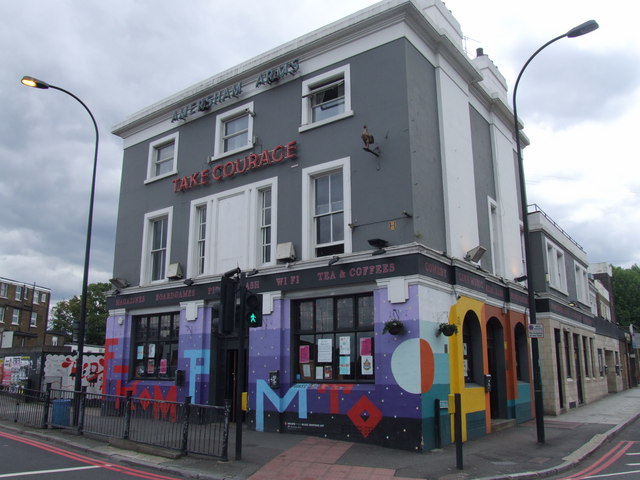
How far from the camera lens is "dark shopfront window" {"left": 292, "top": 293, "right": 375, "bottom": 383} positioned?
13547 millimetres

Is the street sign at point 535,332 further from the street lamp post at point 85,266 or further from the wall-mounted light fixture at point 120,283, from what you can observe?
the wall-mounted light fixture at point 120,283

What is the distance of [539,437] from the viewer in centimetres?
1298

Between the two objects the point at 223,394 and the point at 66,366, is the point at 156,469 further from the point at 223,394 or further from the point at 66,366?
the point at 66,366

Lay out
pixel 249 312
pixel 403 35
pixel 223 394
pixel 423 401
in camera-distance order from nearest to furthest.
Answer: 1. pixel 249 312
2. pixel 423 401
3. pixel 403 35
4. pixel 223 394

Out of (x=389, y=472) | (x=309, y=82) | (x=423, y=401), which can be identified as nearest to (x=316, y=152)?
(x=309, y=82)

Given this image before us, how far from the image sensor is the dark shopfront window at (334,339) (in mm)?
13547

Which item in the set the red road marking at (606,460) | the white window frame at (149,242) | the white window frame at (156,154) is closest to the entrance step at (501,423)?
the red road marking at (606,460)

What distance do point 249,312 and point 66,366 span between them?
19.0 meters

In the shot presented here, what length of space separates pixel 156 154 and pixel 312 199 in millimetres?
8213

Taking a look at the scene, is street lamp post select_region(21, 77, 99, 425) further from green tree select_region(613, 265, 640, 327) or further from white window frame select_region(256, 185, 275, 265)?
green tree select_region(613, 265, 640, 327)

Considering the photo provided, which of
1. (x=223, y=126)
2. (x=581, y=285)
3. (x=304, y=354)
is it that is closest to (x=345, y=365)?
(x=304, y=354)

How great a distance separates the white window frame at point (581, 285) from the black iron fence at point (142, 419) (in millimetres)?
22049

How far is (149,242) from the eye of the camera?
64.4ft

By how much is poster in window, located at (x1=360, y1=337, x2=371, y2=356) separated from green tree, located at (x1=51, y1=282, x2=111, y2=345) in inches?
1921
